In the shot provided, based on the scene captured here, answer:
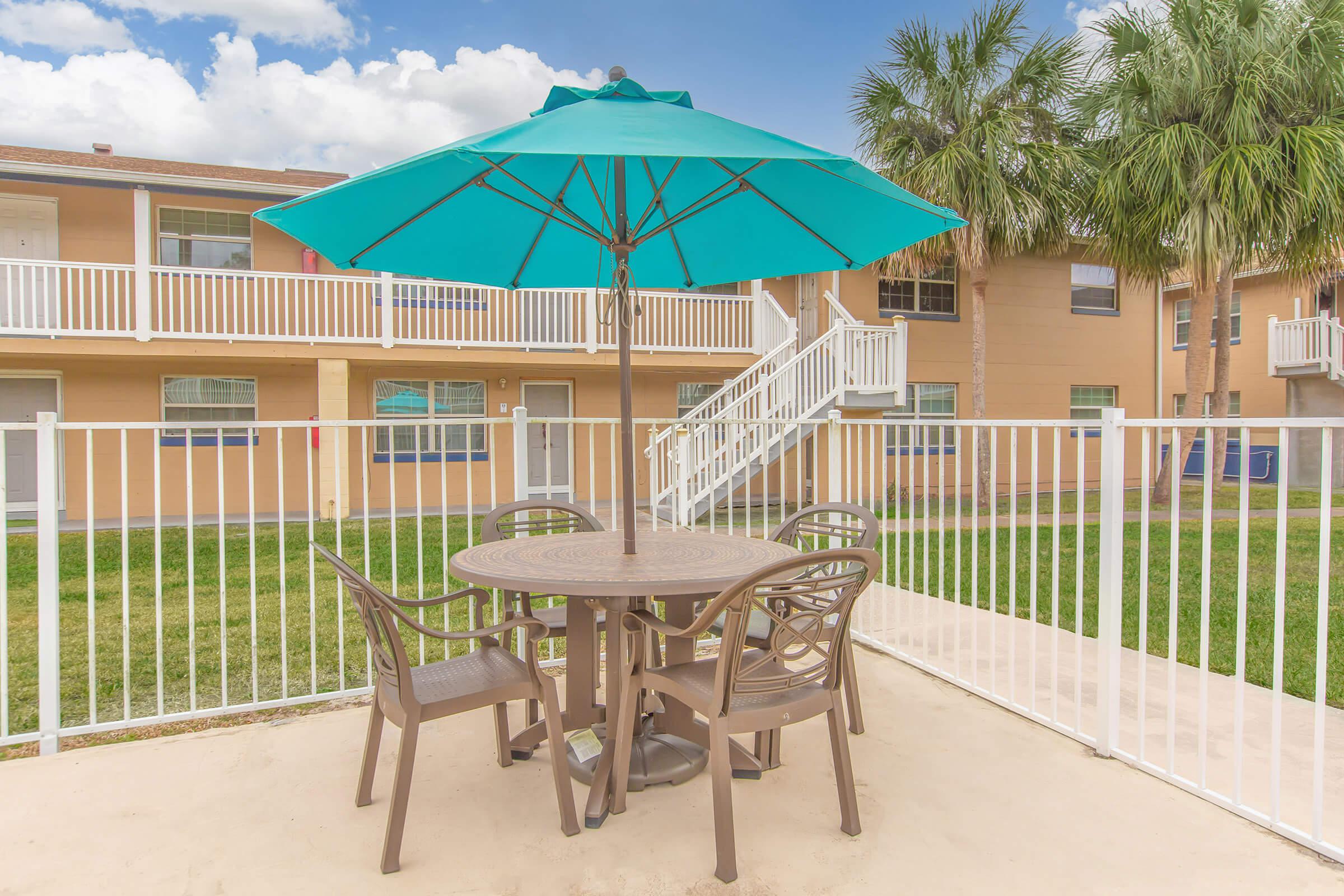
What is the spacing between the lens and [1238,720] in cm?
232

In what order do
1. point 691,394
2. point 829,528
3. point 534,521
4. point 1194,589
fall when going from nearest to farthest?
point 829,528 → point 534,521 → point 1194,589 → point 691,394

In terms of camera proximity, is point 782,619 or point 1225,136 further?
point 1225,136

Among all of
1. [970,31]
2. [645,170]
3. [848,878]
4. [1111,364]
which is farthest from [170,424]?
[1111,364]

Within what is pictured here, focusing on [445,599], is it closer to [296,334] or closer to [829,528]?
[829,528]

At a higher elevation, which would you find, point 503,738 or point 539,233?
point 539,233

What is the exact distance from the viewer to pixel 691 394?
13.9 m

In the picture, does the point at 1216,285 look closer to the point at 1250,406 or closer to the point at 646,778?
the point at 1250,406

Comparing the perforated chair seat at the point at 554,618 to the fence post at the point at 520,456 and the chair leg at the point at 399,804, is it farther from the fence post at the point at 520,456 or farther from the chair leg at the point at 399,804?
the chair leg at the point at 399,804

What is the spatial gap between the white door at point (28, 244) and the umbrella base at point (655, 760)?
1146cm

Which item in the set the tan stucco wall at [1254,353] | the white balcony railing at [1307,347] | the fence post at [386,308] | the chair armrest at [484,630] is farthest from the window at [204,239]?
the white balcony railing at [1307,347]

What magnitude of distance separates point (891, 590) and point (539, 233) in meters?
3.88

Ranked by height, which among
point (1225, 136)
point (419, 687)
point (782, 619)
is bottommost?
point (419, 687)

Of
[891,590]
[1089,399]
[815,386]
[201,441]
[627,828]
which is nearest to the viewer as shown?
[627,828]

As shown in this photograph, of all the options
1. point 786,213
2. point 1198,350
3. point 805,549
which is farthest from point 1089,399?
point 786,213
